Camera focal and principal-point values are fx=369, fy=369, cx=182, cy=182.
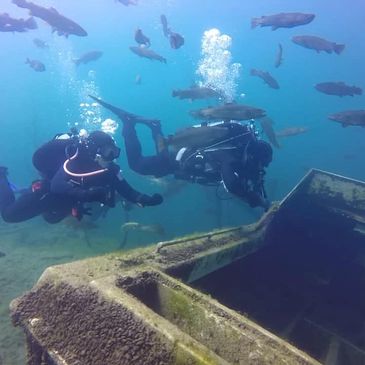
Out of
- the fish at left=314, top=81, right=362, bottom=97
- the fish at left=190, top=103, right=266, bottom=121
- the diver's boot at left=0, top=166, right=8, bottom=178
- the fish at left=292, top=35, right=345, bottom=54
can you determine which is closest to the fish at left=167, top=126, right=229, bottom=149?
the fish at left=190, top=103, right=266, bottom=121

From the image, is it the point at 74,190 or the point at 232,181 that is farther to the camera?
the point at 232,181

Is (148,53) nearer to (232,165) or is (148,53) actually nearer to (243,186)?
(232,165)

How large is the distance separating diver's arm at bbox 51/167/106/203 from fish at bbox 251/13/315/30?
6.89 metres

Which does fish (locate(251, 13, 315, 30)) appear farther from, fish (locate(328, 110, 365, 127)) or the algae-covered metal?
the algae-covered metal

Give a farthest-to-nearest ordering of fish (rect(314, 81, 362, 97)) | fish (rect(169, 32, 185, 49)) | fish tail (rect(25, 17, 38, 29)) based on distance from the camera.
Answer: fish tail (rect(25, 17, 38, 29)), fish (rect(169, 32, 185, 49)), fish (rect(314, 81, 362, 97))

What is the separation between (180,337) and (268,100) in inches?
4910

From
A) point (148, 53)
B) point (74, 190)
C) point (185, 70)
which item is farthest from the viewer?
point (185, 70)

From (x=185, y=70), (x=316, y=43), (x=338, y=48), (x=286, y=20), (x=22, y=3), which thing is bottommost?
(x=185, y=70)

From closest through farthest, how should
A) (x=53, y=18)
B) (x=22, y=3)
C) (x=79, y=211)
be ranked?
(x=79, y=211)
(x=22, y=3)
(x=53, y=18)

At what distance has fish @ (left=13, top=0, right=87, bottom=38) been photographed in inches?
409

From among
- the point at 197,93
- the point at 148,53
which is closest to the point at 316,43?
the point at 197,93

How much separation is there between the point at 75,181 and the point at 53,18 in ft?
25.3

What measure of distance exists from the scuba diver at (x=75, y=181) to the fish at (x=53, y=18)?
243 inches

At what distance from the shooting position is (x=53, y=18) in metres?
10.5
